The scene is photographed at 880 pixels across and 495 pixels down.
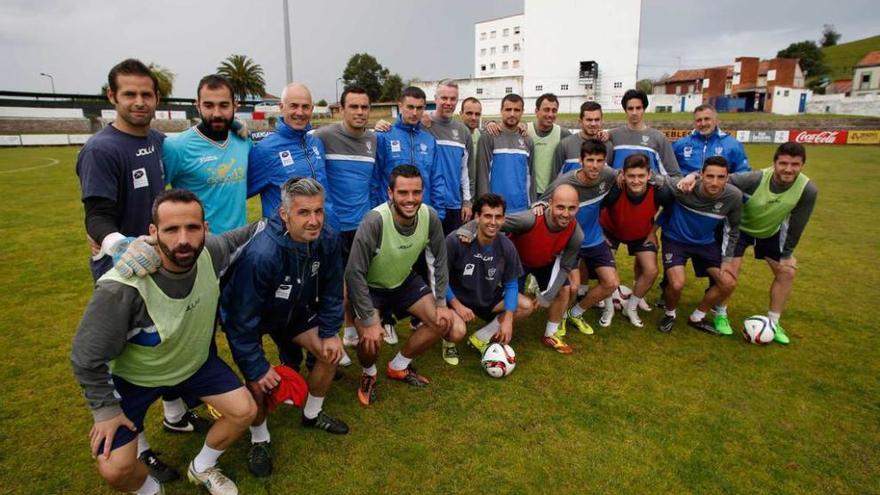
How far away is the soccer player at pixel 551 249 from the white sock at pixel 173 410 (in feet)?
11.4

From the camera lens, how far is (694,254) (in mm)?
6047

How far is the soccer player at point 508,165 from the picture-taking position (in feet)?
20.2

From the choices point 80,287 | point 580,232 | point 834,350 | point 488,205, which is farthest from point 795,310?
point 80,287

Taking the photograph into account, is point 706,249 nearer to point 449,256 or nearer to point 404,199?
point 449,256

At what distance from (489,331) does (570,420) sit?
148cm

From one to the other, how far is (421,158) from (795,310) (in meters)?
5.37

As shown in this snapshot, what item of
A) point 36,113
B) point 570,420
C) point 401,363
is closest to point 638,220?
point 570,420

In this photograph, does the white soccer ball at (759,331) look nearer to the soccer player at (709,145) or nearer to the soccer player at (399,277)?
the soccer player at (709,145)

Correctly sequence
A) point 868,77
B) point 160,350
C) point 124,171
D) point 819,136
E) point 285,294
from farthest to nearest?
point 868,77
point 819,136
point 285,294
point 124,171
point 160,350

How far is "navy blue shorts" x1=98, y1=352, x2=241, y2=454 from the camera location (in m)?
2.90

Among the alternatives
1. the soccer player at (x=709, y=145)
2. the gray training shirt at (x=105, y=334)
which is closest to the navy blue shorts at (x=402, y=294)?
the gray training shirt at (x=105, y=334)

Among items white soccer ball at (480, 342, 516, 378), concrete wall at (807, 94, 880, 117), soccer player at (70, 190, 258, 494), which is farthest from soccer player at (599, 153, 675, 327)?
concrete wall at (807, 94, 880, 117)

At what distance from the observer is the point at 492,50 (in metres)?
81.8

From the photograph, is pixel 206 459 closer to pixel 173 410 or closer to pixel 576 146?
pixel 173 410
